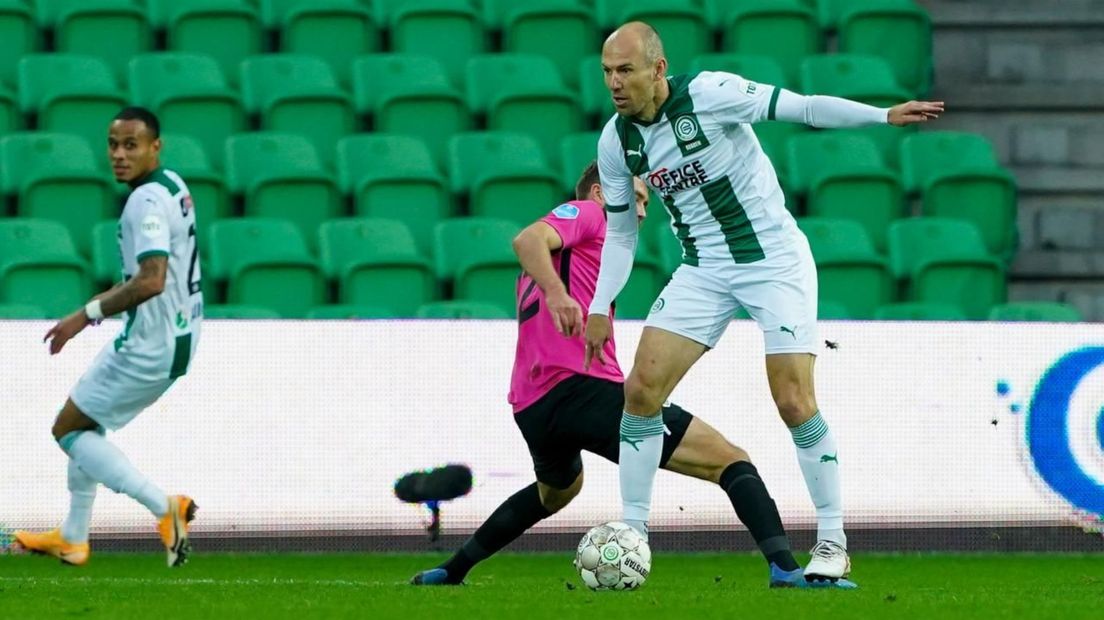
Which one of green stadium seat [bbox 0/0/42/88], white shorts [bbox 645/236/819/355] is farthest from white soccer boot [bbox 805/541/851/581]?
green stadium seat [bbox 0/0/42/88]

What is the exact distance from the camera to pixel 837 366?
9633 mm

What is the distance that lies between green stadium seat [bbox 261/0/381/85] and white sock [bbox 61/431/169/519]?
5.36 m

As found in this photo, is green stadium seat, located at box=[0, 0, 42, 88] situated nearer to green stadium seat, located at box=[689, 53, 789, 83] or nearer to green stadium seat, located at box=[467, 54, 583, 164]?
green stadium seat, located at box=[467, 54, 583, 164]

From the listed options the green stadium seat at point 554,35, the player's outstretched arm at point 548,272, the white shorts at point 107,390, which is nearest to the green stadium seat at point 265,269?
the white shorts at point 107,390

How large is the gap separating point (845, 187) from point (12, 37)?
19.4 ft

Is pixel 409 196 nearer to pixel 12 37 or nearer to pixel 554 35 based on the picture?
pixel 554 35

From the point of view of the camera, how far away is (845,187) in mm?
11836

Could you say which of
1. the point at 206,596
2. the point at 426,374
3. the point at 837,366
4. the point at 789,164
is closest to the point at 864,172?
the point at 789,164

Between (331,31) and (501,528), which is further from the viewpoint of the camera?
(331,31)

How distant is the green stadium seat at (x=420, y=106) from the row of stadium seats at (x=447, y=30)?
454 mm

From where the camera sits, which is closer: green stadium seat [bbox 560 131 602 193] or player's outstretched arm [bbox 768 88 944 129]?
player's outstretched arm [bbox 768 88 944 129]

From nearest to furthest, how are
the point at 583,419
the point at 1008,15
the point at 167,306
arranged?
the point at 583,419 → the point at 167,306 → the point at 1008,15

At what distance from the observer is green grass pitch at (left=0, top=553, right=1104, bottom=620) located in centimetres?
571

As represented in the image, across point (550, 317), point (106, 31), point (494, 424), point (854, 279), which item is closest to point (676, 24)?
point (854, 279)
